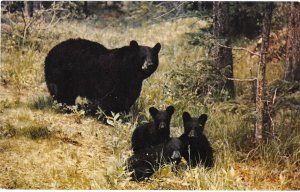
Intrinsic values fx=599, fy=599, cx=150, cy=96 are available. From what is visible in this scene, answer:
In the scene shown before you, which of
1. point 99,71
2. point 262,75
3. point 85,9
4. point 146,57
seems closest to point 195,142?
point 262,75

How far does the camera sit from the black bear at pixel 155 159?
18.9 feet

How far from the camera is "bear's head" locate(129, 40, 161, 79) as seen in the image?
21.1ft

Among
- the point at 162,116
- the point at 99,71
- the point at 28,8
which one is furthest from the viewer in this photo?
the point at 28,8

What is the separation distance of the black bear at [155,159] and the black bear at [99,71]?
0.82 m

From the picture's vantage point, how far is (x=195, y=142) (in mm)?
5836

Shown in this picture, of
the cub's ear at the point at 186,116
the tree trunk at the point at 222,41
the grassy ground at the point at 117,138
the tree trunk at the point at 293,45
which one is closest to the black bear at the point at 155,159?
the grassy ground at the point at 117,138

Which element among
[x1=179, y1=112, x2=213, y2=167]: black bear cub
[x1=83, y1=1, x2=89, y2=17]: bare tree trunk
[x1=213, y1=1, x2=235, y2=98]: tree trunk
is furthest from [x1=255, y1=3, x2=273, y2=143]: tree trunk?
[x1=83, y1=1, x2=89, y2=17]: bare tree trunk

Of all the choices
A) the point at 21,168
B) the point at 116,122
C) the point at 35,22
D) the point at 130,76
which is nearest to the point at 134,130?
the point at 116,122

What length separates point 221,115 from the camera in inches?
243

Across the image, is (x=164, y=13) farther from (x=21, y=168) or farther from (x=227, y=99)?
(x=21, y=168)

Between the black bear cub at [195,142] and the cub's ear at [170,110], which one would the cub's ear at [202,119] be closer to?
the black bear cub at [195,142]

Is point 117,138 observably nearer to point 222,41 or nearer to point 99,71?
point 99,71

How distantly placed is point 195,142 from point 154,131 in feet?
1.36

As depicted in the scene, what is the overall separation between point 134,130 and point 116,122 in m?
0.25
